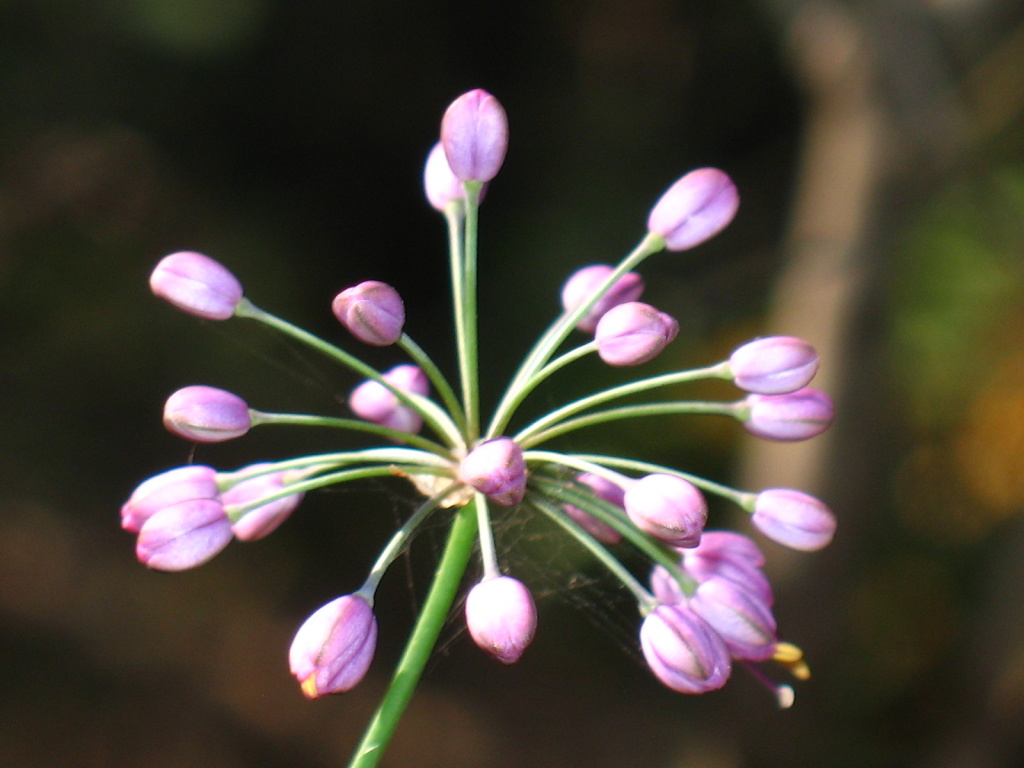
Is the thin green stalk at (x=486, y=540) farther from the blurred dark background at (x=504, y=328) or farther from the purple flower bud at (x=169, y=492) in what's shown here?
the blurred dark background at (x=504, y=328)

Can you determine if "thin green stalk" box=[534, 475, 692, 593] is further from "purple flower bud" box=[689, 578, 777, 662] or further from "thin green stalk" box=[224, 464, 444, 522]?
"thin green stalk" box=[224, 464, 444, 522]

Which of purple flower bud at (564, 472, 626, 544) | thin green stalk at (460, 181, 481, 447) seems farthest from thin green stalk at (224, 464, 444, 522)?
purple flower bud at (564, 472, 626, 544)

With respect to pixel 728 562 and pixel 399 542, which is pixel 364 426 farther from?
pixel 728 562

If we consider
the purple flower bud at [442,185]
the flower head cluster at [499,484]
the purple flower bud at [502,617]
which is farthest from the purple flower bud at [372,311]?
the purple flower bud at [442,185]

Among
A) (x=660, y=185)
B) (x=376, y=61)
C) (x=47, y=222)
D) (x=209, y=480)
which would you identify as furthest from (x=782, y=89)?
(x=209, y=480)

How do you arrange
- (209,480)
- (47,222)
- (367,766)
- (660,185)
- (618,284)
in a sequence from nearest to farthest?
(367,766) → (209,480) → (618,284) → (47,222) → (660,185)

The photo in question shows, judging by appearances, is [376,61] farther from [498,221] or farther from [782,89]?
[782,89]
